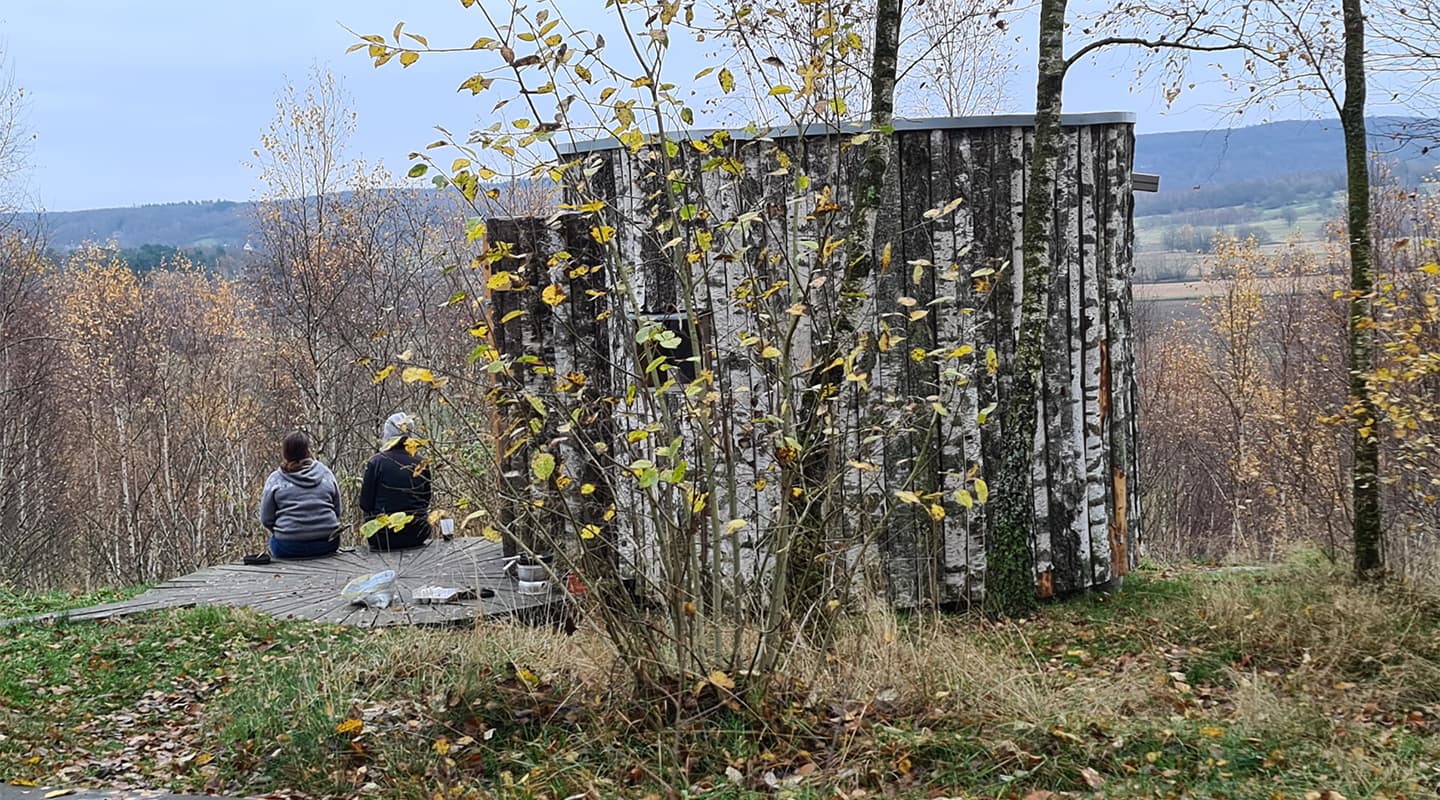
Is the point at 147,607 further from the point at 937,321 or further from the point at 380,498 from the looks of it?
the point at 937,321

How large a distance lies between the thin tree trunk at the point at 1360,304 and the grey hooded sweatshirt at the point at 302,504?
704cm

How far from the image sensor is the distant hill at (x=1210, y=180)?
9.13 m

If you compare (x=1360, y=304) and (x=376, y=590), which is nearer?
(x=1360, y=304)

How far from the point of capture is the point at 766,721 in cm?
463

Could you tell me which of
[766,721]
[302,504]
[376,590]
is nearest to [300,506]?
[302,504]

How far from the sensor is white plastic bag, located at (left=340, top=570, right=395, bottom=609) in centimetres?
738

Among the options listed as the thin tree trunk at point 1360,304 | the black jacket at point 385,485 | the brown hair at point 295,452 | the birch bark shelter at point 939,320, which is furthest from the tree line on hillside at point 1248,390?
the brown hair at point 295,452

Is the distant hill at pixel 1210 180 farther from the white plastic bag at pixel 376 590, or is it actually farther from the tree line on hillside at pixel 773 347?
the white plastic bag at pixel 376 590

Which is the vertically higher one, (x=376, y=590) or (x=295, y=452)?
(x=295, y=452)

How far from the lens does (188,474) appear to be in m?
27.0

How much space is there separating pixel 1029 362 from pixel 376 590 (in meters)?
4.39

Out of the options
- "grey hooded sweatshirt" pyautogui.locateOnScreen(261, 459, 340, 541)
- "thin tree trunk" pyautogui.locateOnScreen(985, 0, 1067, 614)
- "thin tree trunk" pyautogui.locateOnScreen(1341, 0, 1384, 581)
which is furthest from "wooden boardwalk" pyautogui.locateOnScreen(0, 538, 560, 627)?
"thin tree trunk" pyautogui.locateOnScreen(1341, 0, 1384, 581)

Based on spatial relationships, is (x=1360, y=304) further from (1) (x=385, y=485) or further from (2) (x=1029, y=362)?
(1) (x=385, y=485)

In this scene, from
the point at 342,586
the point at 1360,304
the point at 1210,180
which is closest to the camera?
the point at 1360,304
